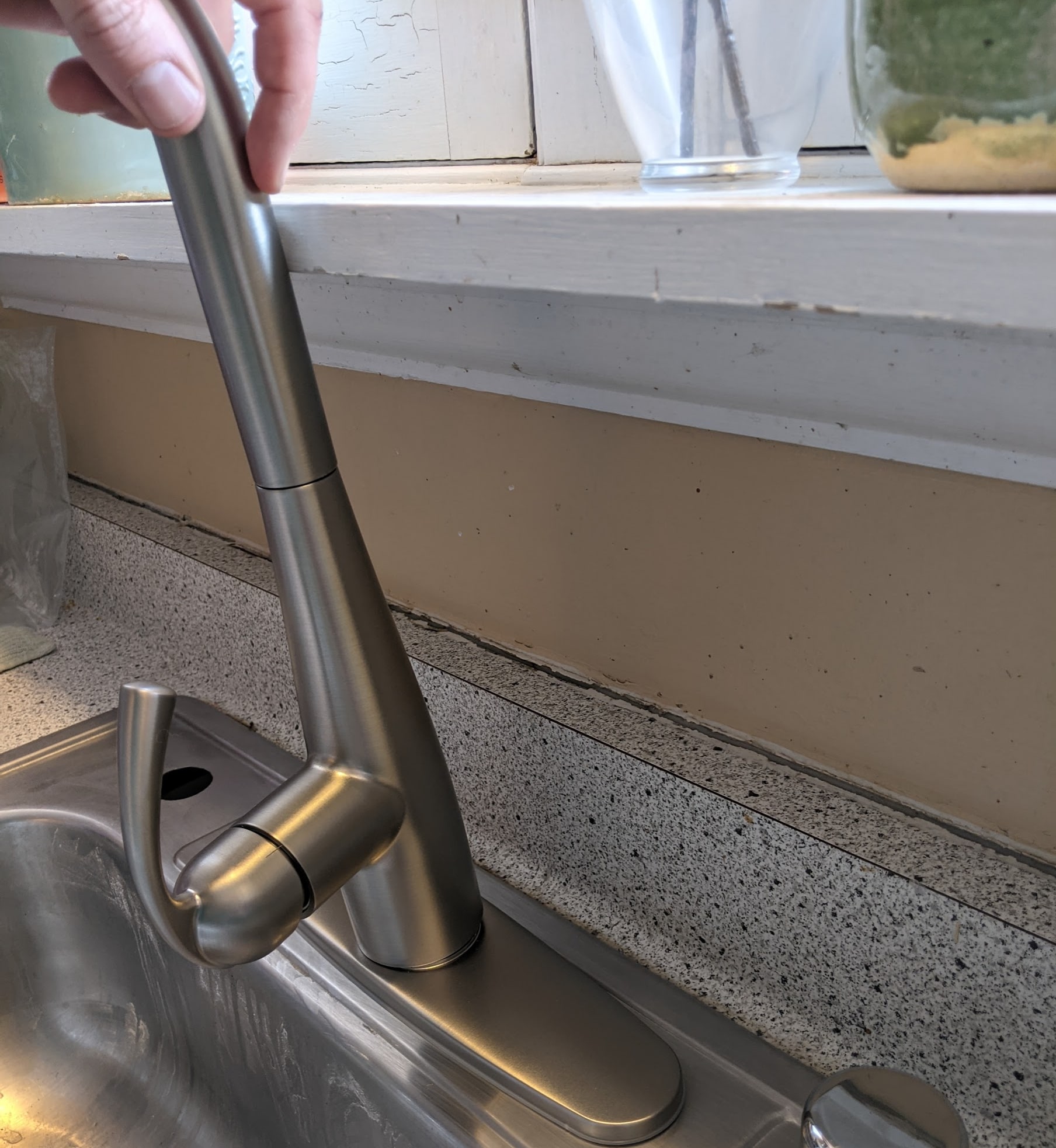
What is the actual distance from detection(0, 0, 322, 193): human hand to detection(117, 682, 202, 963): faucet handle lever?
0.17 meters

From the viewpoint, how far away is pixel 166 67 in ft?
0.97

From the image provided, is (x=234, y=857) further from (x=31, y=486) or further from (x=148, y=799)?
(x=31, y=486)

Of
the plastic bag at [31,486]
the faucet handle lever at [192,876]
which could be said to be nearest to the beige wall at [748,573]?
the faucet handle lever at [192,876]

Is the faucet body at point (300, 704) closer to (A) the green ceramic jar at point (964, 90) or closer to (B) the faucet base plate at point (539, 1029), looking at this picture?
(B) the faucet base plate at point (539, 1029)

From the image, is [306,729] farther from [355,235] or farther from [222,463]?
[222,463]

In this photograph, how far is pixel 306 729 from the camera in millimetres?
405

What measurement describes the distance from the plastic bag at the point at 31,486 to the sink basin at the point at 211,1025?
0.23 m

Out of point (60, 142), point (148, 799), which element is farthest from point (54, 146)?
point (148, 799)

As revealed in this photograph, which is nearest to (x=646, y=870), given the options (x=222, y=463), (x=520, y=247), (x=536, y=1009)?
(x=536, y=1009)

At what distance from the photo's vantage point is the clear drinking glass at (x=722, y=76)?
1.00 feet

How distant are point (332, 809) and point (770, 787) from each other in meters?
0.18

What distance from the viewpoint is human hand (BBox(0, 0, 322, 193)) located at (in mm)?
281

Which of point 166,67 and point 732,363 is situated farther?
point 732,363

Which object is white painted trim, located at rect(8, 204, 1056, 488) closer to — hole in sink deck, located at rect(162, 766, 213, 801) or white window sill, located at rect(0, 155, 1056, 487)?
white window sill, located at rect(0, 155, 1056, 487)
